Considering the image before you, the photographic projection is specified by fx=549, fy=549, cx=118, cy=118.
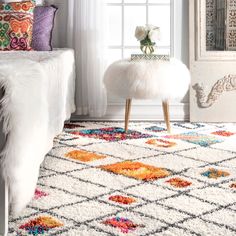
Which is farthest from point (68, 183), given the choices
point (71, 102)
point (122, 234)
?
point (71, 102)

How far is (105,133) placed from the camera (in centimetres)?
409

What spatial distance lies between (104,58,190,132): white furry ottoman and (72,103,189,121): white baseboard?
73 cm

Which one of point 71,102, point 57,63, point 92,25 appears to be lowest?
point 71,102

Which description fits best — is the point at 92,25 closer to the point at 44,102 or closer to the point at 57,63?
the point at 57,63

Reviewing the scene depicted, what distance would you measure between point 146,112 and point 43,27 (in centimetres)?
114

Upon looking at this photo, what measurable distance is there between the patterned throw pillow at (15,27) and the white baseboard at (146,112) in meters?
0.93

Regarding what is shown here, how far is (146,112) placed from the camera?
4688mm

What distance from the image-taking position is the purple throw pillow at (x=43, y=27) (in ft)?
13.7

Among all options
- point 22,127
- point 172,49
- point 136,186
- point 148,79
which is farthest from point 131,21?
point 22,127

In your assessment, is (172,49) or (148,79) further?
(172,49)

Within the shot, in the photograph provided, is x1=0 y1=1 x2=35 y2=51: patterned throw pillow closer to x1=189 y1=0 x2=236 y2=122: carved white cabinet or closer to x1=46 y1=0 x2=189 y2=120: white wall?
x1=46 y1=0 x2=189 y2=120: white wall

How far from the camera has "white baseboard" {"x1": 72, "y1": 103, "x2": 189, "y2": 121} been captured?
4.67 metres

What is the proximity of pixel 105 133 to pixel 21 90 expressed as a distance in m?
2.11

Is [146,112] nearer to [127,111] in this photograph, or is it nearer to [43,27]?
[127,111]
